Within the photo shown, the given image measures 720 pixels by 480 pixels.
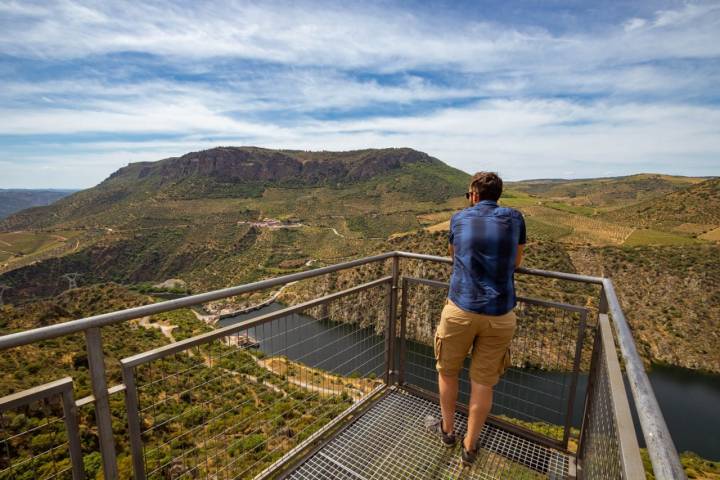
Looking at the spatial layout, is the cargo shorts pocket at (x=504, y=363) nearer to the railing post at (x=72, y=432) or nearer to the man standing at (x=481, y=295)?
the man standing at (x=481, y=295)

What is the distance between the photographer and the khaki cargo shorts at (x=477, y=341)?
2.29 m

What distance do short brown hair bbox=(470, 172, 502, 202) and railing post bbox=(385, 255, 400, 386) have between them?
1.24 metres

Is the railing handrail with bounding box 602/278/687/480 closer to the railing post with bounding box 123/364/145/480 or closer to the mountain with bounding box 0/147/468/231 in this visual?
the railing post with bounding box 123/364/145/480

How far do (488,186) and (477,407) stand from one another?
150 cm

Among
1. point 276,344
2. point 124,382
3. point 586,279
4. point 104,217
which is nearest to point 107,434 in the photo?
point 124,382

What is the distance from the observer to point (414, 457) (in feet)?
8.78

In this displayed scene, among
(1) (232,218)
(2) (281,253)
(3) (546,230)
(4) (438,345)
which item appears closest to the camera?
(4) (438,345)

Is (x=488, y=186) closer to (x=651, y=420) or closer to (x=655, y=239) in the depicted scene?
(x=651, y=420)

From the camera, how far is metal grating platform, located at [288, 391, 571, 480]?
2.54 m

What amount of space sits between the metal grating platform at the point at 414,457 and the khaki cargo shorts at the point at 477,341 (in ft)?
2.25

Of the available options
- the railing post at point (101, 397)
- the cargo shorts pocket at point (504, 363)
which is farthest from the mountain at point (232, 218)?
the railing post at point (101, 397)

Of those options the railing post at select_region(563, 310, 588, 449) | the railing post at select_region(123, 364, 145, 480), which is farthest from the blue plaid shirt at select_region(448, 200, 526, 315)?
the railing post at select_region(123, 364, 145, 480)

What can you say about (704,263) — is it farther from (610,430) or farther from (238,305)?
(238,305)

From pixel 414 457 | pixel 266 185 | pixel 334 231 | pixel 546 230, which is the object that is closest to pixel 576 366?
pixel 414 457
